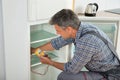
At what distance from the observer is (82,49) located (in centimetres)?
155

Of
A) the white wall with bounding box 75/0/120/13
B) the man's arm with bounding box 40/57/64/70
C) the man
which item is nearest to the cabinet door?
the man

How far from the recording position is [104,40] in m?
1.61

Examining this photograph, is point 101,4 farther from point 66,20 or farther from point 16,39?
point 16,39

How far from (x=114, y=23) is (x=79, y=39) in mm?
848

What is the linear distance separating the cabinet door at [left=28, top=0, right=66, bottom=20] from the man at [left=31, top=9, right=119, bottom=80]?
0.20 m

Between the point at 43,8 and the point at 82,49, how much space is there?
1.61ft

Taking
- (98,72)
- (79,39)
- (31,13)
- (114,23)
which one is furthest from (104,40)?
(114,23)

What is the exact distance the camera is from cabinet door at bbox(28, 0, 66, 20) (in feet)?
5.59

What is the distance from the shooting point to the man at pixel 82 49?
1.55 meters

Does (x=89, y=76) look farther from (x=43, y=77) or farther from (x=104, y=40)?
(x=43, y=77)

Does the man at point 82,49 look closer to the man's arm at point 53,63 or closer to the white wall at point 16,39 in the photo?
the man's arm at point 53,63

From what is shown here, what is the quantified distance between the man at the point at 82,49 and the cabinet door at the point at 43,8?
0.20 metres

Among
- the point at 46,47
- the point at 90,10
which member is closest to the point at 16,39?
the point at 46,47

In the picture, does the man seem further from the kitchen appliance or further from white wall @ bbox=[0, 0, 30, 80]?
the kitchen appliance
